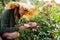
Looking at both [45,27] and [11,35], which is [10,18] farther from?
[45,27]

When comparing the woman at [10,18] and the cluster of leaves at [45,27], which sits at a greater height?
the woman at [10,18]

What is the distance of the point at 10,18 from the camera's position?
6.54ft

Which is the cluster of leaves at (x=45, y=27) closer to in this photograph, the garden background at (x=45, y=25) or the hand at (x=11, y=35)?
the garden background at (x=45, y=25)

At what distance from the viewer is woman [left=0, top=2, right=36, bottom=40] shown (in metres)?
1.95

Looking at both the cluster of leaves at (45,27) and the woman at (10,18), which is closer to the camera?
the woman at (10,18)

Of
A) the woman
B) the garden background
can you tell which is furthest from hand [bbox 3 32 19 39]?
the garden background

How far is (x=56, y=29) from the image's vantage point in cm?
273

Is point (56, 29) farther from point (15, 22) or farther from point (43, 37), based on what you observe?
point (15, 22)

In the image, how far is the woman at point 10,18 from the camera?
6.41ft

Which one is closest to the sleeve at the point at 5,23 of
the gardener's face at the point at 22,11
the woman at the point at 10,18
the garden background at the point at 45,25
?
the woman at the point at 10,18

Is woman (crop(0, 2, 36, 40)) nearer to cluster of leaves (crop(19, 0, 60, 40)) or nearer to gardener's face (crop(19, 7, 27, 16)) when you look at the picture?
gardener's face (crop(19, 7, 27, 16))

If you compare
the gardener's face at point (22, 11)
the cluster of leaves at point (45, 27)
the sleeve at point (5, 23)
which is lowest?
the cluster of leaves at point (45, 27)

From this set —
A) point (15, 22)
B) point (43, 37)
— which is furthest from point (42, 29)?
point (15, 22)

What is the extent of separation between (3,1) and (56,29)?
1.01 meters
